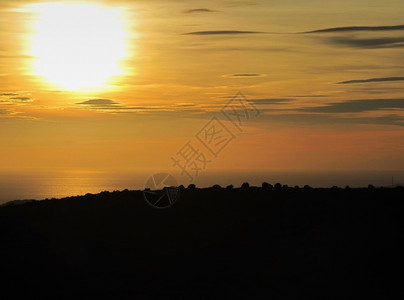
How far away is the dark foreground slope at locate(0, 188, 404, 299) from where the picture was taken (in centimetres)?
2456

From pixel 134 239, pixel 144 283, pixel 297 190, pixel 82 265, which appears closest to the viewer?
pixel 144 283

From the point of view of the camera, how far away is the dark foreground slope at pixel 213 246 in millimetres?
24562

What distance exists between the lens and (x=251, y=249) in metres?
27.0

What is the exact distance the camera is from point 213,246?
27.5 metres

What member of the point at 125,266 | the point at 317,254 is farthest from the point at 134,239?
the point at 317,254

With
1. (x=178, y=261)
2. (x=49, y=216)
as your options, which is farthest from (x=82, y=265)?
(x=49, y=216)

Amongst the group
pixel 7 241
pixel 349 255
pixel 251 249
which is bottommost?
pixel 349 255

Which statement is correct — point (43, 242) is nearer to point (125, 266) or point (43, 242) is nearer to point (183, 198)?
point (125, 266)

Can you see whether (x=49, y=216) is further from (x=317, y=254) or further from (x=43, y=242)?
(x=317, y=254)

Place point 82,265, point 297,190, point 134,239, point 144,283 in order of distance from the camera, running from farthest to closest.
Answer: point 297,190 → point 134,239 → point 82,265 → point 144,283

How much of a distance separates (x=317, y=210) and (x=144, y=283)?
26.0ft

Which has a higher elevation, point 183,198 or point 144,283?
point 183,198

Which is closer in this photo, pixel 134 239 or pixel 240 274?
pixel 240 274

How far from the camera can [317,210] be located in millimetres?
29156
